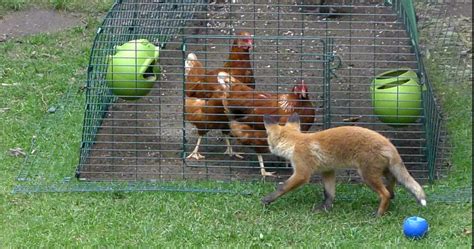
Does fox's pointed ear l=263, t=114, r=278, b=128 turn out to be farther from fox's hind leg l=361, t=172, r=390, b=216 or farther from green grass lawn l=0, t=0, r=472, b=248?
fox's hind leg l=361, t=172, r=390, b=216

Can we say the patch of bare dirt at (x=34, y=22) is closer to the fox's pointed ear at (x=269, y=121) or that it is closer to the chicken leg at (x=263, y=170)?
the chicken leg at (x=263, y=170)

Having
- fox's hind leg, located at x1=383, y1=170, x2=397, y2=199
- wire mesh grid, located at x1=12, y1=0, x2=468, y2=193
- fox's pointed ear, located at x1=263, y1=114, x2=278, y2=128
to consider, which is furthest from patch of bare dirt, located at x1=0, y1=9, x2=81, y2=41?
fox's hind leg, located at x1=383, y1=170, x2=397, y2=199

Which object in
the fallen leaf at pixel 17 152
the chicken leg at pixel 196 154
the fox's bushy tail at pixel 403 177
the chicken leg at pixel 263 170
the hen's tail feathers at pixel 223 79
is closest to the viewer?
the fox's bushy tail at pixel 403 177

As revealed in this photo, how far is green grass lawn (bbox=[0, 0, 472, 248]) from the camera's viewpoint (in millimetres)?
6348

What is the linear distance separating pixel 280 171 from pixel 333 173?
875mm

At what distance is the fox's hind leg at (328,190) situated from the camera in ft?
22.3

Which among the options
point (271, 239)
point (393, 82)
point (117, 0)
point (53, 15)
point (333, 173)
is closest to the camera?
point (271, 239)

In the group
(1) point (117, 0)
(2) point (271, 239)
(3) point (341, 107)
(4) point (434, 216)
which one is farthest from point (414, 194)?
(1) point (117, 0)

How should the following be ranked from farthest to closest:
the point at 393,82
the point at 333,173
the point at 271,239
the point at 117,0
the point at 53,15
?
1. the point at 53,15
2. the point at 117,0
3. the point at 393,82
4. the point at 333,173
5. the point at 271,239

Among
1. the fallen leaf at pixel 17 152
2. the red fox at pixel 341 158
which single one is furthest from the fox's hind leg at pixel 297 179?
the fallen leaf at pixel 17 152

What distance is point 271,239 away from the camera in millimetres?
6367

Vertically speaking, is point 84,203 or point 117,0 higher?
point 117,0

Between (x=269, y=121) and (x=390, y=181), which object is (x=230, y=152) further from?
(x=390, y=181)

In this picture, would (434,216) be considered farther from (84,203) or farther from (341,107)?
(84,203)
